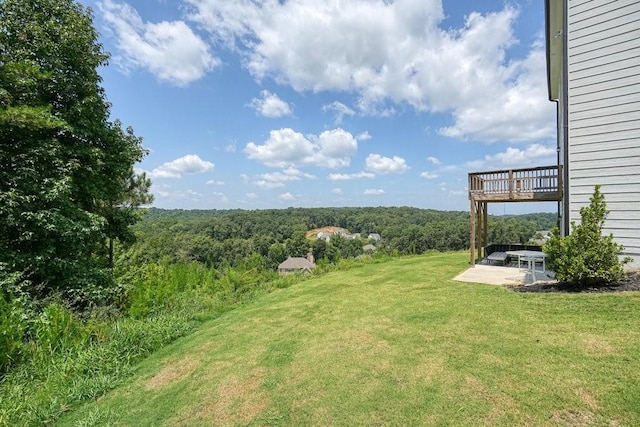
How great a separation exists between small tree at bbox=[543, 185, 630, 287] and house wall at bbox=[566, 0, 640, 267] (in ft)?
3.02

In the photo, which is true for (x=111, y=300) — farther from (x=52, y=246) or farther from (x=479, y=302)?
(x=479, y=302)

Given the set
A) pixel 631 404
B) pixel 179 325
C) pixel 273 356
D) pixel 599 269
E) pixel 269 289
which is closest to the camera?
pixel 631 404

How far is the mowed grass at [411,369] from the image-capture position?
237cm

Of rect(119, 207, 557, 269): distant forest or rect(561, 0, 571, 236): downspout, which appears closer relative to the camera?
rect(561, 0, 571, 236): downspout

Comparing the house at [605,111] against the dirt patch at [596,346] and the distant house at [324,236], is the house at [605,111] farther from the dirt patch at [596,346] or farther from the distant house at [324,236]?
the distant house at [324,236]

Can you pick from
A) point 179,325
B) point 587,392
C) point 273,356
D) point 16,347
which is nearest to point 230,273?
point 179,325

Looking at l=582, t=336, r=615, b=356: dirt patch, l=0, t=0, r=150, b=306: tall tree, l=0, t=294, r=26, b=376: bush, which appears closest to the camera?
l=582, t=336, r=615, b=356: dirt patch

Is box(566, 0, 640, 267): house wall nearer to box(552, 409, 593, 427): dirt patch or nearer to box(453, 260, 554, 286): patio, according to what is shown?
box(453, 260, 554, 286): patio

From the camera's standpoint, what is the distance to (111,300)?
7.50 m

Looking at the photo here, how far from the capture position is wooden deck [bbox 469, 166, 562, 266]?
7254 mm

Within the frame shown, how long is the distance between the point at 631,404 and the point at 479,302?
2.65 metres

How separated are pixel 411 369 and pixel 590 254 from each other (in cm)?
383

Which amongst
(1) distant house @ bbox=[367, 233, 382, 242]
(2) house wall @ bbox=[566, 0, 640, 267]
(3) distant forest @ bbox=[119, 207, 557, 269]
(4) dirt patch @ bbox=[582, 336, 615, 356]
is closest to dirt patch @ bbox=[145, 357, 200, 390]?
(4) dirt patch @ bbox=[582, 336, 615, 356]

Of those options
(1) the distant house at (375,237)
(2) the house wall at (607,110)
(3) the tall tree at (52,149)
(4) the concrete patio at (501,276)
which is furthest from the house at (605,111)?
(1) the distant house at (375,237)
